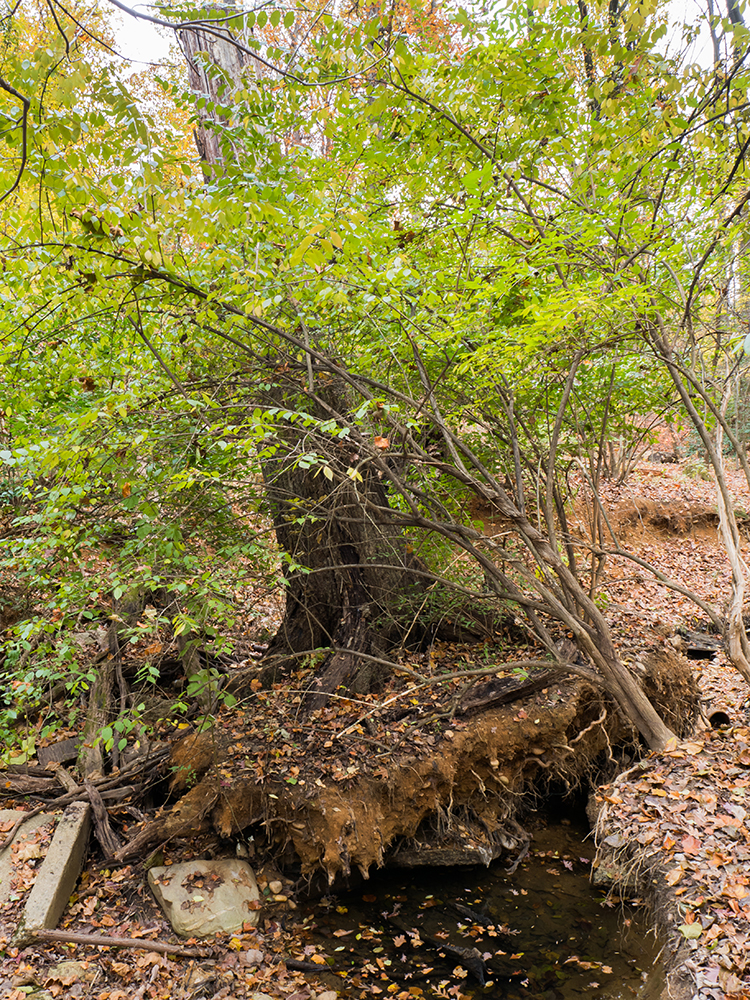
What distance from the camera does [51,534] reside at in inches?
162

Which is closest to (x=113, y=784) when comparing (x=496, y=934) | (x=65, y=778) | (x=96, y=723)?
(x=65, y=778)

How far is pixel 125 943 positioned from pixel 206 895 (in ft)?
2.08

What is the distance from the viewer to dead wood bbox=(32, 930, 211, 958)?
4211 millimetres

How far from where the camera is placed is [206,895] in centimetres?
470

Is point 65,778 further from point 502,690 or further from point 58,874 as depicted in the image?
point 502,690

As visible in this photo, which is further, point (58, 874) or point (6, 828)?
point (6, 828)

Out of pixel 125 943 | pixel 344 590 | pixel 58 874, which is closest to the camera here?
pixel 125 943

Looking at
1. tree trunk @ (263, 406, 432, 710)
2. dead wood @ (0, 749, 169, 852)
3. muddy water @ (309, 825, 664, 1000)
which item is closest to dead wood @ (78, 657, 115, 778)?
dead wood @ (0, 749, 169, 852)

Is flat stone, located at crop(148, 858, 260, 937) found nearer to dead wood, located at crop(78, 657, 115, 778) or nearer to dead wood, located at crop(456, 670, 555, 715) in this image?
dead wood, located at crop(78, 657, 115, 778)

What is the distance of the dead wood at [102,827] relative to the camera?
201 inches

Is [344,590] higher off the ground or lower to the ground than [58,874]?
higher

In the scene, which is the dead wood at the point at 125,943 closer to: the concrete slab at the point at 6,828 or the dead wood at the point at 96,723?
the concrete slab at the point at 6,828

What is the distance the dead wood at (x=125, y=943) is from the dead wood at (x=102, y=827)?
79cm

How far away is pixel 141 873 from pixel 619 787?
4.02 metres
